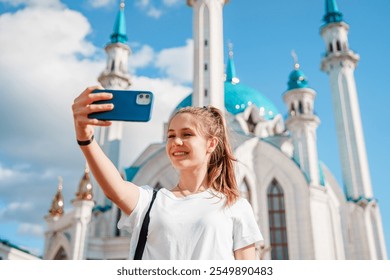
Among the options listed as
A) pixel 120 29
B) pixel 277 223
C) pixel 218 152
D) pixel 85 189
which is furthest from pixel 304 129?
pixel 218 152

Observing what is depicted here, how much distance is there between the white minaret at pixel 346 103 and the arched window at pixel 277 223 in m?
2.31

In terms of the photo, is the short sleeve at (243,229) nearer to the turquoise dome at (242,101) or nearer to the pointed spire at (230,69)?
the turquoise dome at (242,101)

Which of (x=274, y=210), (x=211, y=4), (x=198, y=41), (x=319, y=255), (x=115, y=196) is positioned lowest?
(x=115, y=196)

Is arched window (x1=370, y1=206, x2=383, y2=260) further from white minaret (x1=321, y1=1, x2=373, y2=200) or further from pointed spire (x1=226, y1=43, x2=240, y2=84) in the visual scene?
pointed spire (x1=226, y1=43, x2=240, y2=84)

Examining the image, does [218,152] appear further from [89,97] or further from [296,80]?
[296,80]

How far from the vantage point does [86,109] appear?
41.1 inches

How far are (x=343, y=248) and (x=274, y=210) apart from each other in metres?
2.71

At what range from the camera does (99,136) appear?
47.3 ft

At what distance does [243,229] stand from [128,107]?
0.47 meters

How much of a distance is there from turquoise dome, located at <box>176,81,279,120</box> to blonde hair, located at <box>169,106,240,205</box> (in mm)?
13706

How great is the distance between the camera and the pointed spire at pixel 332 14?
15.4 metres

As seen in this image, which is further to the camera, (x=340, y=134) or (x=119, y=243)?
(x=340, y=134)
